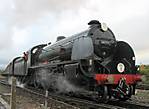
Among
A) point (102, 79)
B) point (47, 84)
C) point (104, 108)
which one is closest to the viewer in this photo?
point (104, 108)

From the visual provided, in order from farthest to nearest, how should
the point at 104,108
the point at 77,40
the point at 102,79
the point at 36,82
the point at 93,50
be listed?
the point at 36,82 < the point at 77,40 < the point at 93,50 < the point at 102,79 < the point at 104,108

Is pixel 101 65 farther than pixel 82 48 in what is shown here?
No

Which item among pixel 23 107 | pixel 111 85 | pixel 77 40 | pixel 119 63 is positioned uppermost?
pixel 77 40

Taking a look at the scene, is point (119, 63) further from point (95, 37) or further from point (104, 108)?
point (104, 108)

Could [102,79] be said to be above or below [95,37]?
below

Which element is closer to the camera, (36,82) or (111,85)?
(111,85)

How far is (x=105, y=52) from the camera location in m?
13.0

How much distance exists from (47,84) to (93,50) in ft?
20.4

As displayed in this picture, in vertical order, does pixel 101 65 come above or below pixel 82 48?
below

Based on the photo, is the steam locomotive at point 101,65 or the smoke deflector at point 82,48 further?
the smoke deflector at point 82,48

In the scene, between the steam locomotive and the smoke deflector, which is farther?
the smoke deflector

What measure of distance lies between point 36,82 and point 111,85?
940cm

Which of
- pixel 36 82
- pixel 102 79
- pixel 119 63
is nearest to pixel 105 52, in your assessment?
pixel 119 63

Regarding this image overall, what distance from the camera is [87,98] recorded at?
14.2 metres
